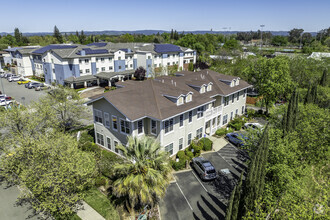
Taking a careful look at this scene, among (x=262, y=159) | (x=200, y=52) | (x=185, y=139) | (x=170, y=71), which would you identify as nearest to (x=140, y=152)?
(x=262, y=159)

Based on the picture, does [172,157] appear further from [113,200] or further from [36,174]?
[36,174]

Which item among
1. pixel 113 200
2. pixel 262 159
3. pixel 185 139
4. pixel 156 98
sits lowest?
pixel 113 200

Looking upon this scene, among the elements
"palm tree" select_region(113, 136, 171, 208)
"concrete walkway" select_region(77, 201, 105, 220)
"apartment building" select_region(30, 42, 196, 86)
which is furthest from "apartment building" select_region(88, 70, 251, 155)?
"apartment building" select_region(30, 42, 196, 86)

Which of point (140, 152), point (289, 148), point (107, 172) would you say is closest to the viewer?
point (140, 152)

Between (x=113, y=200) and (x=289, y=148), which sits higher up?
(x=289, y=148)

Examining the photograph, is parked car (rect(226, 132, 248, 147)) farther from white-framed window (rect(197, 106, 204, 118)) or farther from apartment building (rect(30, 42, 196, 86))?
apartment building (rect(30, 42, 196, 86))

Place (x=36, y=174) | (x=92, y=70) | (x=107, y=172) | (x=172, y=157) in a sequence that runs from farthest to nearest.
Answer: (x=92, y=70) < (x=172, y=157) < (x=107, y=172) < (x=36, y=174)

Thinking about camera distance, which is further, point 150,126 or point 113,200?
point 150,126

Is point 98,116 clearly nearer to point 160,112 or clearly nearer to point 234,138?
point 160,112
